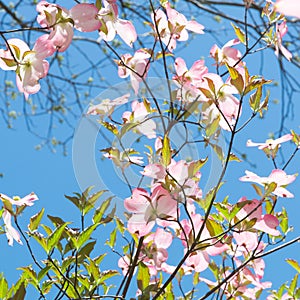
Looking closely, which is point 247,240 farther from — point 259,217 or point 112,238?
point 112,238

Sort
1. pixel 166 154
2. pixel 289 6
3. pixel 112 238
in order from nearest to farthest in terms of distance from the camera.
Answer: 1. pixel 289 6
2. pixel 166 154
3. pixel 112 238

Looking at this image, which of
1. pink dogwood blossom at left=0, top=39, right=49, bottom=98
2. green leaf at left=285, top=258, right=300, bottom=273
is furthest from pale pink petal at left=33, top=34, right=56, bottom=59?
green leaf at left=285, top=258, right=300, bottom=273

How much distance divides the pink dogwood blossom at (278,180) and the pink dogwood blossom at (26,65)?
285mm

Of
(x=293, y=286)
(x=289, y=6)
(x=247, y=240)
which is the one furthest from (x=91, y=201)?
(x=289, y=6)

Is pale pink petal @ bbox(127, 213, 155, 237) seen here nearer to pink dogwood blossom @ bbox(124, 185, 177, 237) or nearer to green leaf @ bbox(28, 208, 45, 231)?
pink dogwood blossom @ bbox(124, 185, 177, 237)

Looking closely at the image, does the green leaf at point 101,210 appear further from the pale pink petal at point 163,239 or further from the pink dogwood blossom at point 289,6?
the pink dogwood blossom at point 289,6

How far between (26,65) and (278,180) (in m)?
0.34

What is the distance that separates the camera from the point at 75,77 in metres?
2.41

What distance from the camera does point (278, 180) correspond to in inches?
22.2

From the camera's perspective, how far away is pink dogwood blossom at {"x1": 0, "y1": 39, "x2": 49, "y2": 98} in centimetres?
54

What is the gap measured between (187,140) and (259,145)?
5.0 inches

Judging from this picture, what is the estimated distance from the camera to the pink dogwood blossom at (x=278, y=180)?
0.56 meters

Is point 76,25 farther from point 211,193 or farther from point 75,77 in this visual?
point 75,77

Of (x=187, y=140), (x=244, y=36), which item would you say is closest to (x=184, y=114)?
(x=187, y=140)
